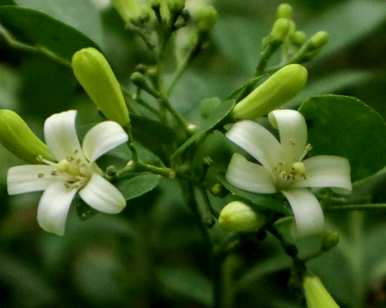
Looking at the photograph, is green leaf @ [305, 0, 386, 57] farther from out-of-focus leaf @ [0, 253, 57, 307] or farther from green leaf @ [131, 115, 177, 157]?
out-of-focus leaf @ [0, 253, 57, 307]

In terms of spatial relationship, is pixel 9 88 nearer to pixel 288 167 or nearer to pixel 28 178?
pixel 28 178

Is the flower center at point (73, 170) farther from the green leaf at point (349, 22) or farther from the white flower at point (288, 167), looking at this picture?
the green leaf at point (349, 22)

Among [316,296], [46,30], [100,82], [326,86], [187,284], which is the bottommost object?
[316,296]

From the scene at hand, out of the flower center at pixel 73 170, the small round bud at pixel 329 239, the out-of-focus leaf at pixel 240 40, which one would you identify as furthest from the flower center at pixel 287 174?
the out-of-focus leaf at pixel 240 40

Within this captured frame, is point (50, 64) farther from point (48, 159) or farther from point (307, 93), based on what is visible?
point (48, 159)

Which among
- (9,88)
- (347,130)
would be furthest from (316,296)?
(9,88)

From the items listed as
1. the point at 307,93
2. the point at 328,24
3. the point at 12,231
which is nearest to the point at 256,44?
the point at 328,24

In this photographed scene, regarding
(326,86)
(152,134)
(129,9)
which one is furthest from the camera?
(326,86)
